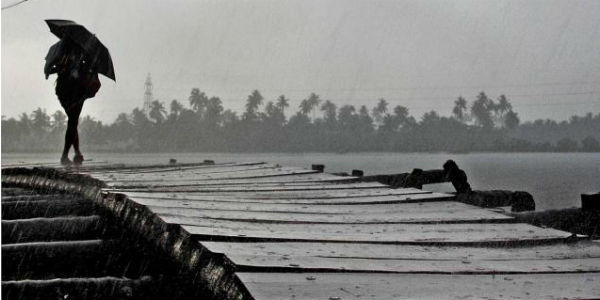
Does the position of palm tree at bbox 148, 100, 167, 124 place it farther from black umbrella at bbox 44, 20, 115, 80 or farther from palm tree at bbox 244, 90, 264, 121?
black umbrella at bbox 44, 20, 115, 80

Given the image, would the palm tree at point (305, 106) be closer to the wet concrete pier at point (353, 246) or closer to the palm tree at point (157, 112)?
the palm tree at point (157, 112)

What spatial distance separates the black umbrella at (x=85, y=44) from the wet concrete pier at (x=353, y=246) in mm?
4021

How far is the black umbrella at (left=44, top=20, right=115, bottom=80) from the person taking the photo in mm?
7840

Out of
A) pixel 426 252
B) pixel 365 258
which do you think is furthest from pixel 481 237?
pixel 365 258

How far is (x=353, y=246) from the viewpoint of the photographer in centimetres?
254

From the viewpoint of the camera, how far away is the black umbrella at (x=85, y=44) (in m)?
7.84

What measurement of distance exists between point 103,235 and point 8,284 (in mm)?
1172

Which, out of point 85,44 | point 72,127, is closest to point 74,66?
point 85,44

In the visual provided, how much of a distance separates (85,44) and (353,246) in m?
6.55

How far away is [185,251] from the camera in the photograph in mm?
2426

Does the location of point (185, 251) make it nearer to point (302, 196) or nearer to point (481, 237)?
point (481, 237)

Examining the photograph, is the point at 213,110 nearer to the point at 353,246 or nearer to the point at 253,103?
the point at 253,103

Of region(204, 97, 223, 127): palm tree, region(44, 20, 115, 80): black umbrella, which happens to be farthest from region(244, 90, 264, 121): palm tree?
region(44, 20, 115, 80): black umbrella

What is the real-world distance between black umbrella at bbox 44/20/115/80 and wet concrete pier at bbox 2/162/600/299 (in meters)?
4.02
